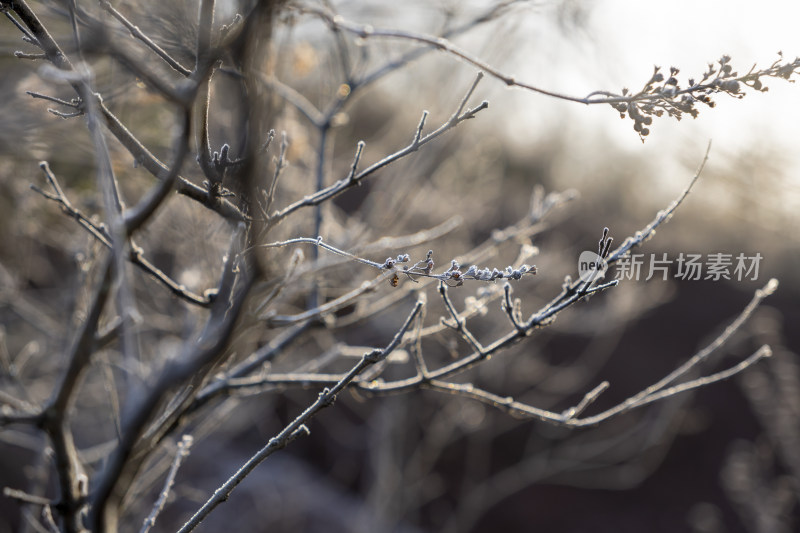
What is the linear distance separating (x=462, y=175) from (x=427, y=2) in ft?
6.21

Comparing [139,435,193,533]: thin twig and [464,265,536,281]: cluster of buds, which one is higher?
[464,265,536,281]: cluster of buds

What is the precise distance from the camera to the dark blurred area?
8.20 ft

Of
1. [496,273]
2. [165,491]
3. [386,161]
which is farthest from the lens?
[165,491]

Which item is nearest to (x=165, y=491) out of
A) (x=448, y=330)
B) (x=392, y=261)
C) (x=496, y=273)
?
(x=392, y=261)

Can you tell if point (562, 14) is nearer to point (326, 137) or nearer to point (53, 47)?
point (326, 137)

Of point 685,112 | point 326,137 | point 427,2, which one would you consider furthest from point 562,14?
point 685,112

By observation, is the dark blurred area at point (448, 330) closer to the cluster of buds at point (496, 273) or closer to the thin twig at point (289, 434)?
the thin twig at point (289, 434)

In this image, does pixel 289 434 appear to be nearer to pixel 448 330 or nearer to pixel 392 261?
pixel 392 261

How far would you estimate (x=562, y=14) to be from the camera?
6.50 feet

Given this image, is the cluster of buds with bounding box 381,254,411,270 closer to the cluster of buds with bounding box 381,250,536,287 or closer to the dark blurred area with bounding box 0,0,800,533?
→ the cluster of buds with bounding box 381,250,536,287

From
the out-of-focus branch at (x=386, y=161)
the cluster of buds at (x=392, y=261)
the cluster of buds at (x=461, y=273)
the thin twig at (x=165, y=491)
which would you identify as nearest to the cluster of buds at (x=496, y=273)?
the cluster of buds at (x=461, y=273)

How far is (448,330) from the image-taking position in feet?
7.82

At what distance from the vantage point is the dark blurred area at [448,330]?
2498mm

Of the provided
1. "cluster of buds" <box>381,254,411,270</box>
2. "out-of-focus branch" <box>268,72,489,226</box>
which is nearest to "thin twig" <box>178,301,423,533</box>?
"cluster of buds" <box>381,254,411,270</box>
